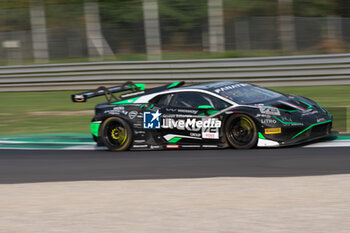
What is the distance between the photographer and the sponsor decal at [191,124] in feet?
30.7

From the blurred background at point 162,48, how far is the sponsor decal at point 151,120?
16.0ft

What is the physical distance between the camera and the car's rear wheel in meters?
A: 9.11

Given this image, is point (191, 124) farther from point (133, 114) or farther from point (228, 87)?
point (133, 114)

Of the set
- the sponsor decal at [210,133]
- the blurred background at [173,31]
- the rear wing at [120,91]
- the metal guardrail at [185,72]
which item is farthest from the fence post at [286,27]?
the sponsor decal at [210,133]

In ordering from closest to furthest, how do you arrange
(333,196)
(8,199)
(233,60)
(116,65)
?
(333,196)
(8,199)
(233,60)
(116,65)

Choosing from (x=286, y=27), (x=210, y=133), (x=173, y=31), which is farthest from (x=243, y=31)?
(x=210, y=133)

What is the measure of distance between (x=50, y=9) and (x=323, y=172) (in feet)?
50.9

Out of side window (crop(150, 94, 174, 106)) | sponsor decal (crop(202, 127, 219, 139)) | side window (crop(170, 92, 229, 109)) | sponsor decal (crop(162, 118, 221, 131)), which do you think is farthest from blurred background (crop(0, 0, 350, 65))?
sponsor decal (crop(202, 127, 219, 139))

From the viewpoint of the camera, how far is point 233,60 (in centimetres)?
1716

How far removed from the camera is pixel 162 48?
19.1 m

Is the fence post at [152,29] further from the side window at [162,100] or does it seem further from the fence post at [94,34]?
the side window at [162,100]

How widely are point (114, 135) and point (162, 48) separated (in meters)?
9.12

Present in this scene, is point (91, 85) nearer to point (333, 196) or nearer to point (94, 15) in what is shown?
point (94, 15)

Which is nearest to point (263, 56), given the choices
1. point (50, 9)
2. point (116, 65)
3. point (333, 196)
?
point (116, 65)
